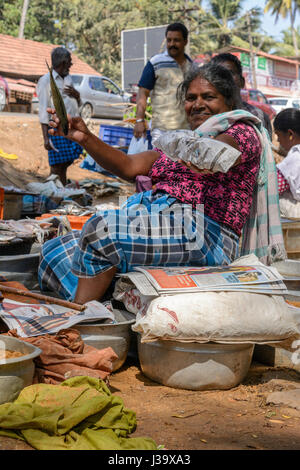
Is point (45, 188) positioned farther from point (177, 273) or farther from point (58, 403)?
point (58, 403)

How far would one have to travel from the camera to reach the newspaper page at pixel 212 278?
231cm

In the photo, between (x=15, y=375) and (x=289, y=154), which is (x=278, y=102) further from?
(x=15, y=375)

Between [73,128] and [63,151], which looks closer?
[73,128]

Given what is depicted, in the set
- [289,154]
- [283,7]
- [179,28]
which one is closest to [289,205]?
[289,154]

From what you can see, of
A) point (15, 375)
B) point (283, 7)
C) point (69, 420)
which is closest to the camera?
point (69, 420)

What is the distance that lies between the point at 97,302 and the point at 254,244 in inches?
34.5

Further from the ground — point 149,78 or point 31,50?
point 31,50

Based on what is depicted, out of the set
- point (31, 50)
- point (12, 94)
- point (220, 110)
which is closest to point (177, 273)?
point (220, 110)

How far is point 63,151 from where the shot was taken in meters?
6.43

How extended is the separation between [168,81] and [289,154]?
59.6 inches

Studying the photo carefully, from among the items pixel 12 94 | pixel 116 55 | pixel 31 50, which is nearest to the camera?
pixel 12 94

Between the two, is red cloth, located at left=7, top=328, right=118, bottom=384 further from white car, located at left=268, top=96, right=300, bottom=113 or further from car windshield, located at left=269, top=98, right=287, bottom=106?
car windshield, located at left=269, top=98, right=287, bottom=106

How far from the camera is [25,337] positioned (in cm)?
227

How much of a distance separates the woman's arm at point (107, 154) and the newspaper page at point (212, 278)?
55cm
